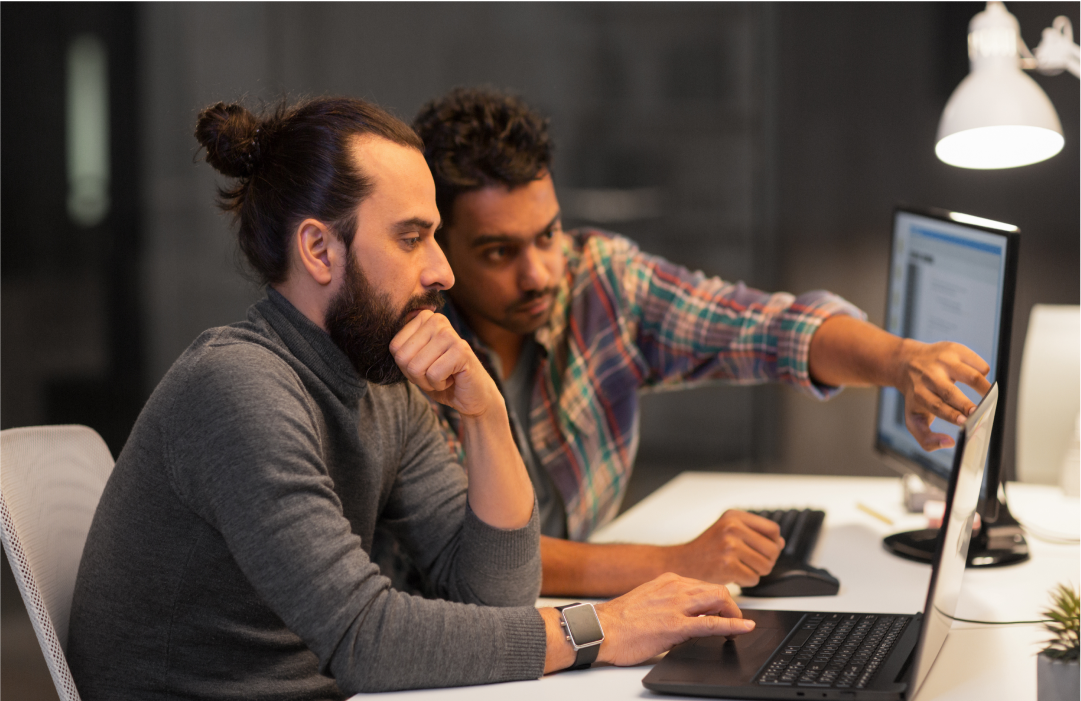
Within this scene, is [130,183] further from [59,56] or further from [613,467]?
[613,467]

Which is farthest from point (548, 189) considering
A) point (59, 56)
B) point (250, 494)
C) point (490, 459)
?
point (59, 56)

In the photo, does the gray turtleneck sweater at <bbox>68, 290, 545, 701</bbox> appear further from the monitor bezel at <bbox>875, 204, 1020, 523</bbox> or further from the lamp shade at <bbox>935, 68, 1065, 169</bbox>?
the lamp shade at <bbox>935, 68, 1065, 169</bbox>

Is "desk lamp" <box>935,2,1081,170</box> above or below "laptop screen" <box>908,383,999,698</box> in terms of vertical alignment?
above

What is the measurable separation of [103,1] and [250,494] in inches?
92.0

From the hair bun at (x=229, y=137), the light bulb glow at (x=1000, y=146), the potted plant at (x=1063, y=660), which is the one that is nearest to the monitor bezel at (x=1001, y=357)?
the light bulb glow at (x=1000, y=146)

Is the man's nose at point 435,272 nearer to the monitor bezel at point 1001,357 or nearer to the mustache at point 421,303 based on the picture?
the mustache at point 421,303

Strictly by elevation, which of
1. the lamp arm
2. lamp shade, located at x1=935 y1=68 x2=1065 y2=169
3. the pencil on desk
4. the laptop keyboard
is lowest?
the pencil on desk

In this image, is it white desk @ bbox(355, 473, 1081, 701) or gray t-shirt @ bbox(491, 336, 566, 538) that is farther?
gray t-shirt @ bbox(491, 336, 566, 538)

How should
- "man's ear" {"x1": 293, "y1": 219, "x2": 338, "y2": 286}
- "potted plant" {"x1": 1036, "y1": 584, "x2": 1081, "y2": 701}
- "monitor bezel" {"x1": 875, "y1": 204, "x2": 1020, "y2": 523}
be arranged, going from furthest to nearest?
"monitor bezel" {"x1": 875, "y1": 204, "x2": 1020, "y2": 523} < "man's ear" {"x1": 293, "y1": 219, "x2": 338, "y2": 286} < "potted plant" {"x1": 1036, "y1": 584, "x2": 1081, "y2": 701}

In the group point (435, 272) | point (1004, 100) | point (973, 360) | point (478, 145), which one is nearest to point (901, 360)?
point (973, 360)

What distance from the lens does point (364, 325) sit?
1.26m

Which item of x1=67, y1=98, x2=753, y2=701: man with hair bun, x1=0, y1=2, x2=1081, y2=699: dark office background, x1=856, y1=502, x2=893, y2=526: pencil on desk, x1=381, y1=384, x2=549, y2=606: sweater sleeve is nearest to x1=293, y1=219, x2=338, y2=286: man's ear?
x1=67, y1=98, x2=753, y2=701: man with hair bun

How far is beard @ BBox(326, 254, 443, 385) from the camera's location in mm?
1252

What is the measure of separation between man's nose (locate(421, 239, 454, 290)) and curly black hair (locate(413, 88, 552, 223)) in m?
0.44
